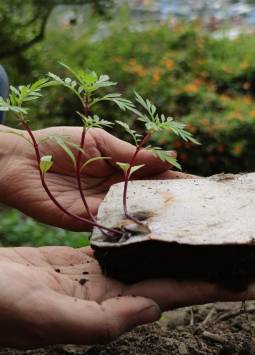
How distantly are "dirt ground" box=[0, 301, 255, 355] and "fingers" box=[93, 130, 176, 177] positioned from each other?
0.48 meters

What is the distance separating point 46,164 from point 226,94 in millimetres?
3690

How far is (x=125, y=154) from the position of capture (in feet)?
5.88

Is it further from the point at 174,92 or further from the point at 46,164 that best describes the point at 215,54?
the point at 46,164

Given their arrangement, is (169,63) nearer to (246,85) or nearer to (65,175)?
(246,85)

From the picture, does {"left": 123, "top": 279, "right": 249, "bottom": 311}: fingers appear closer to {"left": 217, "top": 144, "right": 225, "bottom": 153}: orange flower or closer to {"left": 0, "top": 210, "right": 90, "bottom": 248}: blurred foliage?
{"left": 0, "top": 210, "right": 90, "bottom": 248}: blurred foliage

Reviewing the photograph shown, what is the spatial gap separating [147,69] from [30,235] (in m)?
2.28

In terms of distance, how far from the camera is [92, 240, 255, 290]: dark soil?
1.28m

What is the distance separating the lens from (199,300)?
1.31 meters

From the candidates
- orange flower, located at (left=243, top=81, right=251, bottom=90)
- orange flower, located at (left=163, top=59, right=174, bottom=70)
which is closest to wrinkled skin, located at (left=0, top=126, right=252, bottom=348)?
orange flower, located at (left=163, top=59, right=174, bottom=70)

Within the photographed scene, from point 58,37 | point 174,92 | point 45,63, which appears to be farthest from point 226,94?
point 58,37

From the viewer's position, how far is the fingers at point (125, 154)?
1.79 m

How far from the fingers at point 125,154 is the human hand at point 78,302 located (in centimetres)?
48

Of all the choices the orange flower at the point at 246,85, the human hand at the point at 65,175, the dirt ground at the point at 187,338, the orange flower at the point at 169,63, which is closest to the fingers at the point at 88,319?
the dirt ground at the point at 187,338

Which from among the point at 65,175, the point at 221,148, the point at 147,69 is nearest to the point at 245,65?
the point at 147,69
